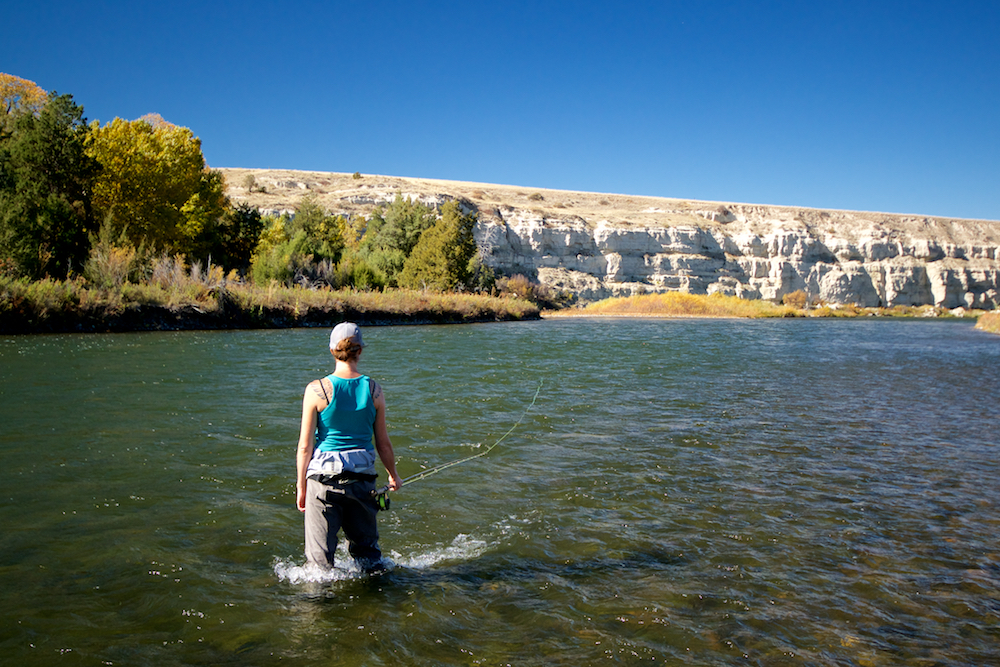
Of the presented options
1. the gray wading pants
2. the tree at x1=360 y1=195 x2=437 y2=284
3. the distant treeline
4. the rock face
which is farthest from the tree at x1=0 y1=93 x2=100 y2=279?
the rock face

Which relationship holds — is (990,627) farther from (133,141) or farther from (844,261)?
(844,261)

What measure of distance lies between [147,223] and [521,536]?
32.7m

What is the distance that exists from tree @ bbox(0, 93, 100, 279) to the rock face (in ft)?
138

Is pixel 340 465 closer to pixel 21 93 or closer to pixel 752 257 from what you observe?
pixel 21 93

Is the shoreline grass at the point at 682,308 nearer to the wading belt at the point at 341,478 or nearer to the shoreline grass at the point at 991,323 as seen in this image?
the shoreline grass at the point at 991,323

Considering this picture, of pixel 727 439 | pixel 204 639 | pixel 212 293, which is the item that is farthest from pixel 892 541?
pixel 212 293

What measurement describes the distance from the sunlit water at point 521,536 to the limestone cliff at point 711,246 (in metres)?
57.8

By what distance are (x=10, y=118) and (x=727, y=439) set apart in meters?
33.4

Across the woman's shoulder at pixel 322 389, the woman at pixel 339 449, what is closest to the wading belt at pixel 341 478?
the woman at pixel 339 449

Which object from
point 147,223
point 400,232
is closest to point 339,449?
point 147,223

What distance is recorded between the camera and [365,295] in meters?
34.3

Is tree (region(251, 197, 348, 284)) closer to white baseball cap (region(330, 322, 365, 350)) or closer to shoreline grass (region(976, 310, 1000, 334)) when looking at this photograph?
white baseball cap (region(330, 322, 365, 350))

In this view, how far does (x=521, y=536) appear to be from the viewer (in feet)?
16.4

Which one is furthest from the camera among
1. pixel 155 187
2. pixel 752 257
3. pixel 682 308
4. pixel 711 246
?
pixel 711 246
